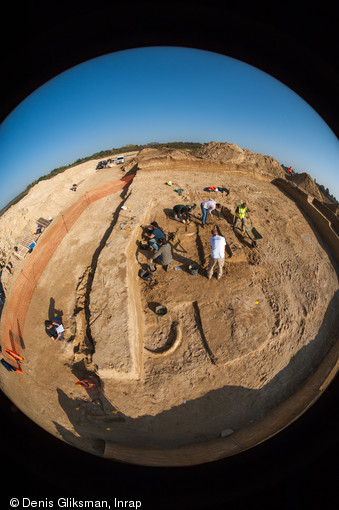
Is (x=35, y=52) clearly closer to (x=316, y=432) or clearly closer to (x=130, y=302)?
(x=130, y=302)

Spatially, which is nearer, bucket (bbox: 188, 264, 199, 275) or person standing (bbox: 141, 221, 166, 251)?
bucket (bbox: 188, 264, 199, 275)

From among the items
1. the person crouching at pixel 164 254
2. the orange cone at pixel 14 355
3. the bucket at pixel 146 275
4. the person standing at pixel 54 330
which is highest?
the person crouching at pixel 164 254

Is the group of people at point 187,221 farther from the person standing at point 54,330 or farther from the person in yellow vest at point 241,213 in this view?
the person standing at point 54,330

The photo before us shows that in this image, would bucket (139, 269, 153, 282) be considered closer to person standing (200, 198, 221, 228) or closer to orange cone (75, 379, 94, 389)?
person standing (200, 198, 221, 228)

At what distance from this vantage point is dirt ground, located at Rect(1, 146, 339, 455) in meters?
4.20

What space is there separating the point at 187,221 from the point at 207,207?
1243mm

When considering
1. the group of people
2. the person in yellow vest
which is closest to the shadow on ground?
the group of people

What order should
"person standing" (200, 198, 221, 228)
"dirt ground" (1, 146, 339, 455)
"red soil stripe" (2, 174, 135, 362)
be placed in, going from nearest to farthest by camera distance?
"dirt ground" (1, 146, 339, 455), "red soil stripe" (2, 174, 135, 362), "person standing" (200, 198, 221, 228)

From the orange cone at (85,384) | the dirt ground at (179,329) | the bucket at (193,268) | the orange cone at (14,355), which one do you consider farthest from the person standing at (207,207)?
the orange cone at (14,355)

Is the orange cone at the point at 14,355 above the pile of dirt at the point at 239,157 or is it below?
below

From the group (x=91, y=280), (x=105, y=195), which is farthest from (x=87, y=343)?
(x=105, y=195)

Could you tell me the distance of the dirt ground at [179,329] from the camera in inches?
165

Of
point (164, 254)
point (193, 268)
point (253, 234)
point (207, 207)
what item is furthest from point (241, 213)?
point (164, 254)

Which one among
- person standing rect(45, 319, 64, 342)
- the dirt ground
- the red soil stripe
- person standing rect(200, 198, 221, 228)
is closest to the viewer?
the dirt ground
